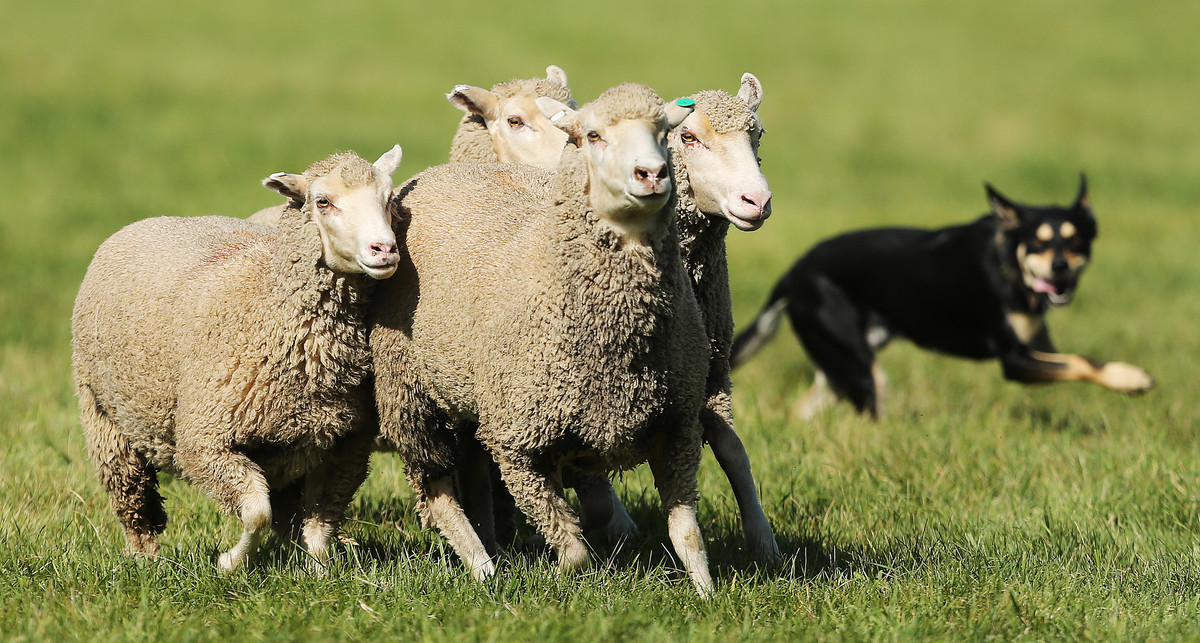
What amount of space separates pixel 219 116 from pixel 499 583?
54.3 feet

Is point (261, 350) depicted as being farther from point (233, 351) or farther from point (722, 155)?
point (722, 155)

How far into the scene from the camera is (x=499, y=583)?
418 cm

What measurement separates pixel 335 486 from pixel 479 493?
662 millimetres

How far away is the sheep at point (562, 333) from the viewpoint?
3.94 meters

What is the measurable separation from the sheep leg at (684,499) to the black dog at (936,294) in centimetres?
416

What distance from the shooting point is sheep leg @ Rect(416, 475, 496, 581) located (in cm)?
459

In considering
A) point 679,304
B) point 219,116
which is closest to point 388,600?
point 679,304

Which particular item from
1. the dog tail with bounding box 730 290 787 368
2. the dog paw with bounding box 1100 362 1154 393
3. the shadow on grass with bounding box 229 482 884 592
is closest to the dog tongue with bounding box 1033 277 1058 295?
the dog paw with bounding box 1100 362 1154 393

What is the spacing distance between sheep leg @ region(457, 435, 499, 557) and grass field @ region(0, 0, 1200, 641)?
207 mm

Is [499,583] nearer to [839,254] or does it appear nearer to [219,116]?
[839,254]

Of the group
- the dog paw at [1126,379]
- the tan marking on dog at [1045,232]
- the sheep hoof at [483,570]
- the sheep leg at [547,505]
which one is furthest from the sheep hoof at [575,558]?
the tan marking on dog at [1045,232]

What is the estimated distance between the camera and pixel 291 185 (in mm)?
4473

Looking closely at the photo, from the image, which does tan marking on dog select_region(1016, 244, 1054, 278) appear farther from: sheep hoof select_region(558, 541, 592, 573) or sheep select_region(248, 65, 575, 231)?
sheep hoof select_region(558, 541, 592, 573)

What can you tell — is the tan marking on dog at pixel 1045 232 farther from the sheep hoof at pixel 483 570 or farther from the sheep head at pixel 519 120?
the sheep hoof at pixel 483 570
